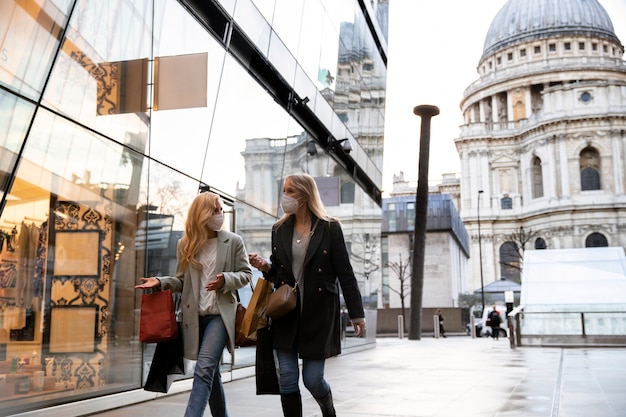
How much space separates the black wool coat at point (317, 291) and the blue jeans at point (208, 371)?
1.28 ft

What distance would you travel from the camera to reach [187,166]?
874cm

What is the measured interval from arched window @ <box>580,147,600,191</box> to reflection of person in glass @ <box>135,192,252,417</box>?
79822mm

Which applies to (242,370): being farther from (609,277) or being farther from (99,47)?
(609,277)

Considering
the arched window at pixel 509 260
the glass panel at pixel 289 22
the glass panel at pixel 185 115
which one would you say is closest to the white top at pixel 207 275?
the glass panel at pixel 185 115

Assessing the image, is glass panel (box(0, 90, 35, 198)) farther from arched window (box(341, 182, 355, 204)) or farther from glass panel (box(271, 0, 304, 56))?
arched window (box(341, 182, 355, 204))

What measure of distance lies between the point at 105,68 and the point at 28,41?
1.55m

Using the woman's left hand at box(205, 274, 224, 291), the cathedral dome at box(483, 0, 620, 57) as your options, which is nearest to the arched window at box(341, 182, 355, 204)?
the woman's left hand at box(205, 274, 224, 291)

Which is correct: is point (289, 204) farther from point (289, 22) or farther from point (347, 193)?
point (347, 193)

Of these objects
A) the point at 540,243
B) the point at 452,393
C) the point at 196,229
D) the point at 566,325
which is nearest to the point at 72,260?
the point at 196,229

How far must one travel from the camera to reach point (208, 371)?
4.27 m

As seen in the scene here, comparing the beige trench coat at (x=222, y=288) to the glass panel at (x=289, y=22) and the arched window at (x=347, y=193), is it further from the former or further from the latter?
the arched window at (x=347, y=193)

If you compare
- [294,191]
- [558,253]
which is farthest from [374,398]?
[558,253]

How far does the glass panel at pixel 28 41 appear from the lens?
5.34 metres

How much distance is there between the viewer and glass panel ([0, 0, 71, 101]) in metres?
5.34
